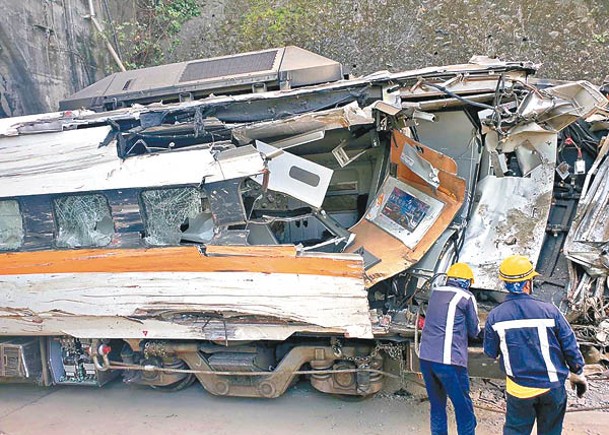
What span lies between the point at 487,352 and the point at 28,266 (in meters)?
3.95

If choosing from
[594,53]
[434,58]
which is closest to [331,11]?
[434,58]

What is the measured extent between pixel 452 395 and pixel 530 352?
74 centimetres

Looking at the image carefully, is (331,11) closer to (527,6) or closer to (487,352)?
(527,6)

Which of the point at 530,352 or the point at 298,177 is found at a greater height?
the point at 298,177

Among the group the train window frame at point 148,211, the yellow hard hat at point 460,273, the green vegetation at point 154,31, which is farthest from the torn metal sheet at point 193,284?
the green vegetation at point 154,31

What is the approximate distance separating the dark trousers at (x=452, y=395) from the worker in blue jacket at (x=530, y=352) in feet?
1.14

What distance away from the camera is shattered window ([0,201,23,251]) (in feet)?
14.1

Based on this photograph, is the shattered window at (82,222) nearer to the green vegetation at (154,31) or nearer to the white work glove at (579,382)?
the white work glove at (579,382)

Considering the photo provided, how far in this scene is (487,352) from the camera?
2.89 meters

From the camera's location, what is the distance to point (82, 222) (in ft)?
13.8

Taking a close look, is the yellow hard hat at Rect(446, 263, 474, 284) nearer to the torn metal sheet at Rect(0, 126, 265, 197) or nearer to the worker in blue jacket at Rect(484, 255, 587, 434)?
the worker in blue jacket at Rect(484, 255, 587, 434)

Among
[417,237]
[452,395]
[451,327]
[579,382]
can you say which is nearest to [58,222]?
[417,237]

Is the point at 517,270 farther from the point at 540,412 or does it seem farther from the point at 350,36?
the point at 350,36

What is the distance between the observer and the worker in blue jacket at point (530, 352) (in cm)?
262
